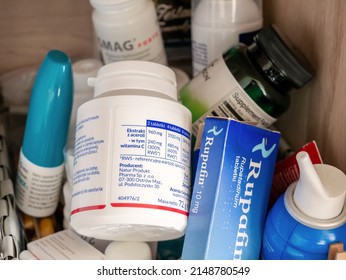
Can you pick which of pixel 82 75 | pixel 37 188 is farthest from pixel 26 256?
pixel 82 75

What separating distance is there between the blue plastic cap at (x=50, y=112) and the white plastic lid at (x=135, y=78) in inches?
2.2

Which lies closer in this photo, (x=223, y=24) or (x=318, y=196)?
(x=318, y=196)

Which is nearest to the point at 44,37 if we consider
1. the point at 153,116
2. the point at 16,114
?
the point at 16,114

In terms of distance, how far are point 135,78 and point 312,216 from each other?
0.58ft

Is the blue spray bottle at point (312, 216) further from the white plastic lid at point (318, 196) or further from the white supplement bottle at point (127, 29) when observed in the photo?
the white supplement bottle at point (127, 29)

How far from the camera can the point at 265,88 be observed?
0.51 meters

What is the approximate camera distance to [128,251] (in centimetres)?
50

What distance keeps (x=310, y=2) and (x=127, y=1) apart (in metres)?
0.17

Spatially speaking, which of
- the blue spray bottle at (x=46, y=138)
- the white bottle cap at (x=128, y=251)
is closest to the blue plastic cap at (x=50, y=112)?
the blue spray bottle at (x=46, y=138)

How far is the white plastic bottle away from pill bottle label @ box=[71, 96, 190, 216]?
152 mm

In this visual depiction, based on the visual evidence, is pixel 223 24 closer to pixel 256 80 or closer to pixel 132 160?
pixel 256 80

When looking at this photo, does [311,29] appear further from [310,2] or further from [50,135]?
[50,135]

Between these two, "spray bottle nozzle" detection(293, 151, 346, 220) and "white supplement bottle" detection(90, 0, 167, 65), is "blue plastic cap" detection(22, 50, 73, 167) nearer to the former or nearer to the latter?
"white supplement bottle" detection(90, 0, 167, 65)
